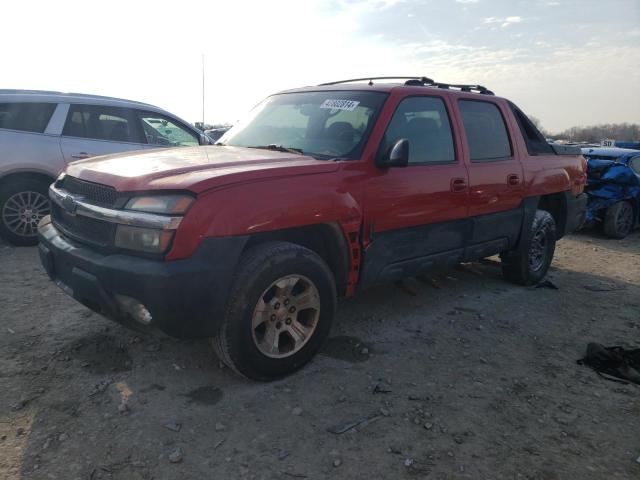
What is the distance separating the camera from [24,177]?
5922mm

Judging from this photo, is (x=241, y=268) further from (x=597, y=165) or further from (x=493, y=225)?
(x=597, y=165)

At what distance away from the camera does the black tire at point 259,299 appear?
2807mm

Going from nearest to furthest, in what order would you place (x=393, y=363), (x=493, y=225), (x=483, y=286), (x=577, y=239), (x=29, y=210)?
(x=393, y=363), (x=493, y=225), (x=483, y=286), (x=29, y=210), (x=577, y=239)

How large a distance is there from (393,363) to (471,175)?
1752 millimetres

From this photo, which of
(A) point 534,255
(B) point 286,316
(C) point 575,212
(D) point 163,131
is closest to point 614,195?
(C) point 575,212

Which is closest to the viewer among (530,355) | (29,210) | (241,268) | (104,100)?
(241,268)

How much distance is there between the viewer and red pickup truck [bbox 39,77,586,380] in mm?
2650

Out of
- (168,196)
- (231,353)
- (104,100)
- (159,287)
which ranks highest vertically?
(104,100)

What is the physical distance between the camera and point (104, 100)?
6.49m

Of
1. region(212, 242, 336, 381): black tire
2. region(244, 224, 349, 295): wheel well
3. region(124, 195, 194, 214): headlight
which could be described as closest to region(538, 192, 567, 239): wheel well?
region(244, 224, 349, 295): wheel well

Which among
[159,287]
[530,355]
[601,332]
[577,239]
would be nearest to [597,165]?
[577,239]

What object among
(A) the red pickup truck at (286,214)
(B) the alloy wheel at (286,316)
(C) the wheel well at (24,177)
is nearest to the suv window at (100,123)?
(C) the wheel well at (24,177)

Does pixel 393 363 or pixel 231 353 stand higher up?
pixel 231 353

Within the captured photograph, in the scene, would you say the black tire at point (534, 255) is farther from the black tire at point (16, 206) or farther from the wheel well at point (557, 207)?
the black tire at point (16, 206)
